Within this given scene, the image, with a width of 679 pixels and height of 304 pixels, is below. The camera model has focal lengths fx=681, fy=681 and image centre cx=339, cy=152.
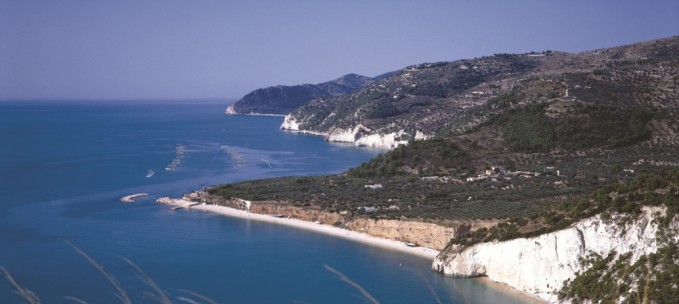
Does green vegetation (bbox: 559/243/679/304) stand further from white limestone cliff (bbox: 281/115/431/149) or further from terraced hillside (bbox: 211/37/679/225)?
white limestone cliff (bbox: 281/115/431/149)

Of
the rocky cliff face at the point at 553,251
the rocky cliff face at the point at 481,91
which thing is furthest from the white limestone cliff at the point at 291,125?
the rocky cliff face at the point at 553,251

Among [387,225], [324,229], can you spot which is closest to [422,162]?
[324,229]

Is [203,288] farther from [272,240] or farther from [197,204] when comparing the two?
[197,204]

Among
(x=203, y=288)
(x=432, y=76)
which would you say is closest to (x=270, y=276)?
(x=203, y=288)

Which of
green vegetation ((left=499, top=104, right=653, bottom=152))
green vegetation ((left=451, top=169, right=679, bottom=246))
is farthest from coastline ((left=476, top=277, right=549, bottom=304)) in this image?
green vegetation ((left=499, top=104, right=653, bottom=152))

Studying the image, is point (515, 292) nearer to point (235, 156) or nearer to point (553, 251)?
point (553, 251)

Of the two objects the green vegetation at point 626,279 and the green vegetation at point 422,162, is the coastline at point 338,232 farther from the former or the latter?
the green vegetation at point 422,162
